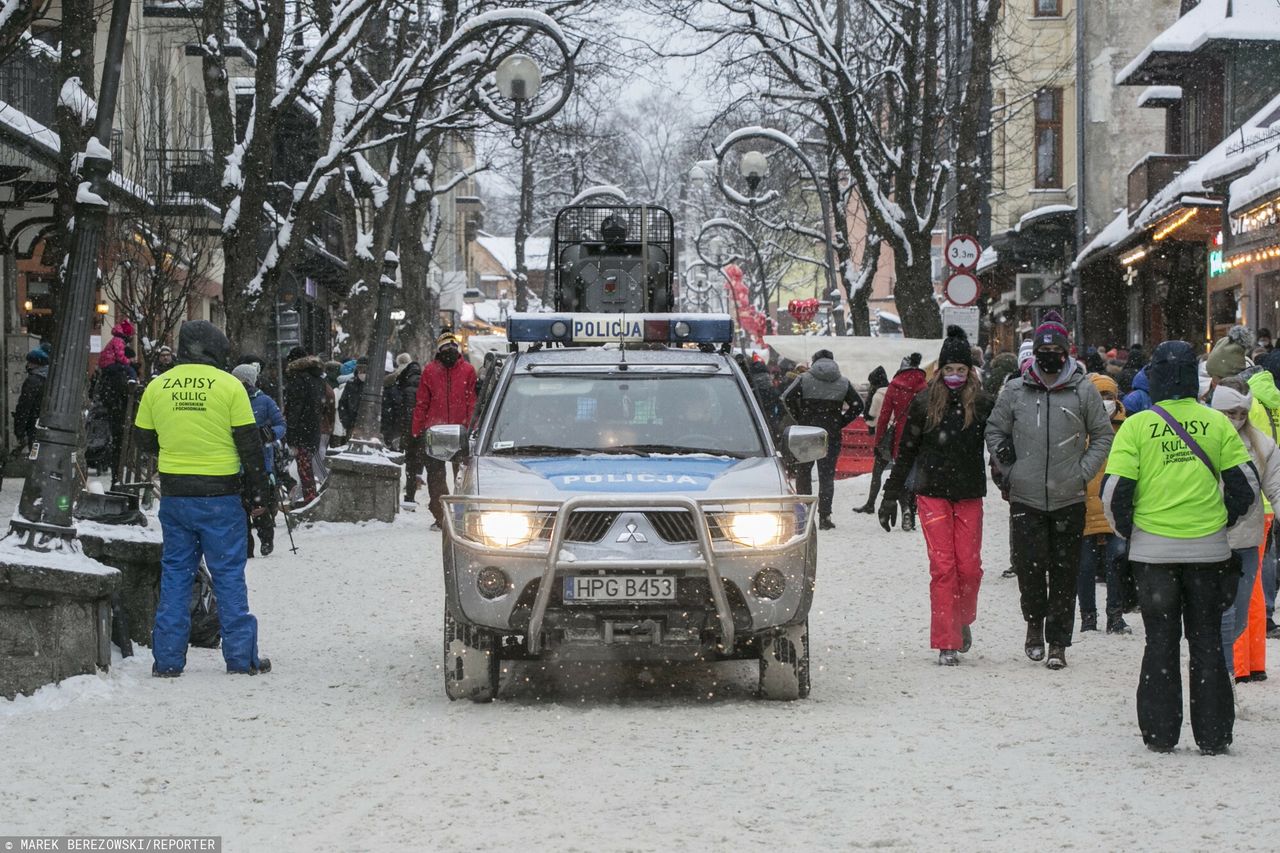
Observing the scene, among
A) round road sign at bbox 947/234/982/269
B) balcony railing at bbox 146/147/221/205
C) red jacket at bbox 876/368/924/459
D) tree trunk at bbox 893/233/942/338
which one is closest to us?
red jacket at bbox 876/368/924/459

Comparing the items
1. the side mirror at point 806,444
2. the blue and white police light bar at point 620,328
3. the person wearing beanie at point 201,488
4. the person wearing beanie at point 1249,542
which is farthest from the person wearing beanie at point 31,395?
the person wearing beanie at point 1249,542

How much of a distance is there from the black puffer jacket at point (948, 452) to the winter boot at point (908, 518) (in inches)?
319

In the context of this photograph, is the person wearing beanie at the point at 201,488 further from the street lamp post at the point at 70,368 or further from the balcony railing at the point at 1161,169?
the balcony railing at the point at 1161,169

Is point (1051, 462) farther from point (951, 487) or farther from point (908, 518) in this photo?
point (908, 518)

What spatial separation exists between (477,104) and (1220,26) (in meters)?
11.9

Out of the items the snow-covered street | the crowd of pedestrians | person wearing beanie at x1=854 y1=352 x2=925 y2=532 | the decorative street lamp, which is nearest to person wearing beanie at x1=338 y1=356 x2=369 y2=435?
the decorative street lamp

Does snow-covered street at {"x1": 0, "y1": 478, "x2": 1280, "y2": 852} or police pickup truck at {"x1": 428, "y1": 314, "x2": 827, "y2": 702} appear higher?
police pickup truck at {"x1": 428, "y1": 314, "x2": 827, "y2": 702}

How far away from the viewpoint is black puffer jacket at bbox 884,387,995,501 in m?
10.6

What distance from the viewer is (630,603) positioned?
869cm

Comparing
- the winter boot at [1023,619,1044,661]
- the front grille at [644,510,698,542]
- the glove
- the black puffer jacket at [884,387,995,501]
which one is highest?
the black puffer jacket at [884,387,995,501]

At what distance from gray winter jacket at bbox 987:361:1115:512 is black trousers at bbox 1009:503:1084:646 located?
80 millimetres

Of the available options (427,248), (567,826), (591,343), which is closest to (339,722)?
(567,826)

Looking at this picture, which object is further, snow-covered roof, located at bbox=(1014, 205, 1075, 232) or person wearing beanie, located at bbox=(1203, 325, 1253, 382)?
snow-covered roof, located at bbox=(1014, 205, 1075, 232)

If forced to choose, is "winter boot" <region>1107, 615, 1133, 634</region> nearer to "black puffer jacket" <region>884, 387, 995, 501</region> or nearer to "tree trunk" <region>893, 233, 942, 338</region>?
"black puffer jacket" <region>884, 387, 995, 501</region>
